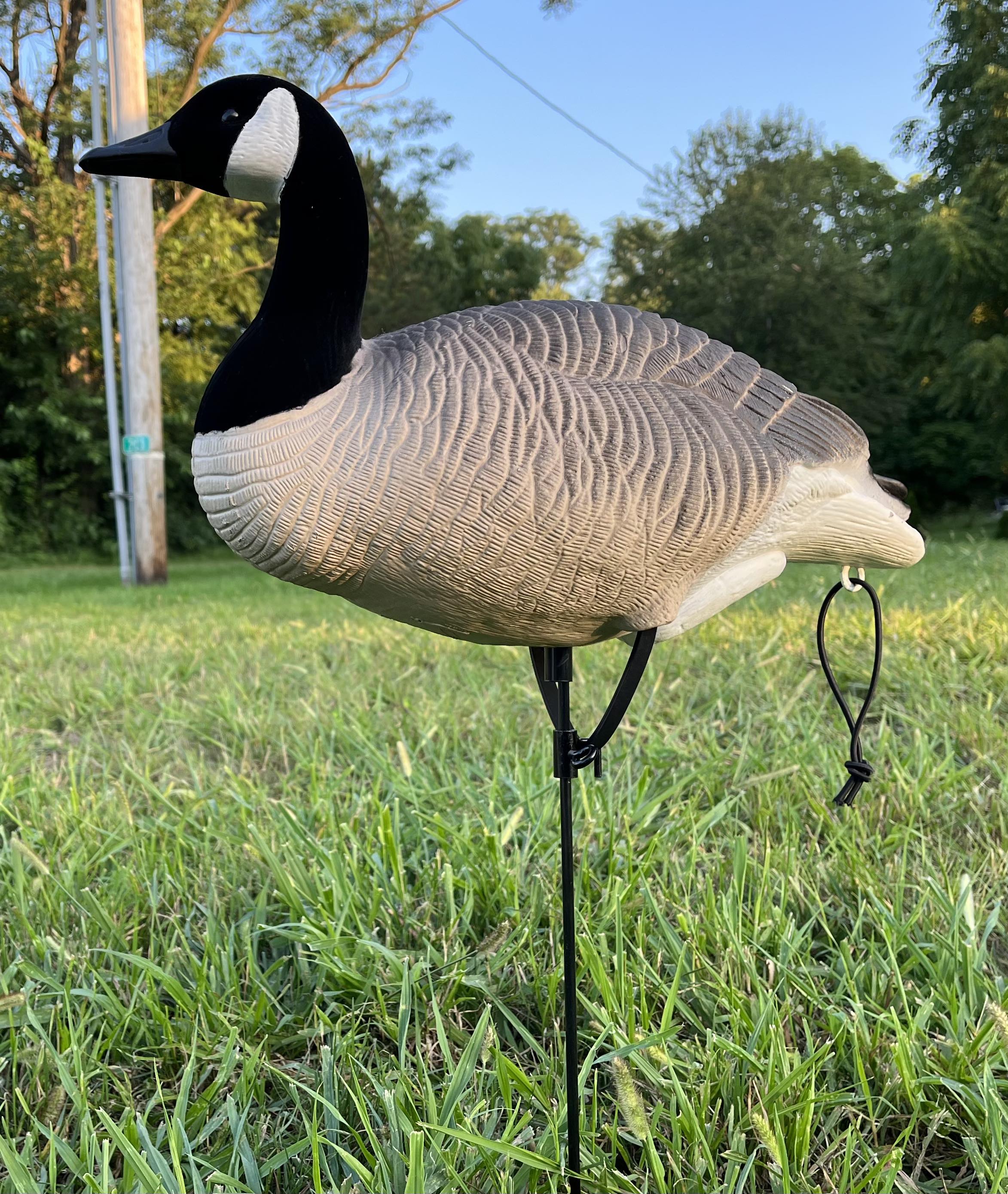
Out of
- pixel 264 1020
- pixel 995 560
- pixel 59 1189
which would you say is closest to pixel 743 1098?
pixel 264 1020

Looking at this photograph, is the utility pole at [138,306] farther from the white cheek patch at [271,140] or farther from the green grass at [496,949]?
the white cheek patch at [271,140]

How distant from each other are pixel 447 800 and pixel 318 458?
1.11m

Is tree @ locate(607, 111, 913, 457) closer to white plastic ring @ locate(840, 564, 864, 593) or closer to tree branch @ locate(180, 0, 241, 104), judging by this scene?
tree branch @ locate(180, 0, 241, 104)

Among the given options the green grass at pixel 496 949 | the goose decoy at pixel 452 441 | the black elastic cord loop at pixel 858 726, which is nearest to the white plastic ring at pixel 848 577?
the black elastic cord loop at pixel 858 726

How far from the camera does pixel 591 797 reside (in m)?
1.50

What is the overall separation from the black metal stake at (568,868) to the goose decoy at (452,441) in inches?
2.1

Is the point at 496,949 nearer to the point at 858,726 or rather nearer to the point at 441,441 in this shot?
the point at 858,726

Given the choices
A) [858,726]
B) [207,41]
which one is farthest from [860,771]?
[207,41]

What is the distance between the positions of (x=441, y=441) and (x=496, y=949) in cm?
76

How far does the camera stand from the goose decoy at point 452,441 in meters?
0.61

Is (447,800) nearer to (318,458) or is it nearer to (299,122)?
(318,458)

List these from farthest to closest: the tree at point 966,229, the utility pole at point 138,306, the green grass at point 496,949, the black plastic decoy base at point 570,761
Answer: the tree at point 966,229
the utility pole at point 138,306
the green grass at point 496,949
the black plastic decoy base at point 570,761

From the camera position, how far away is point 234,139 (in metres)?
0.62

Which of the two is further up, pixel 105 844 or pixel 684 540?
pixel 684 540
